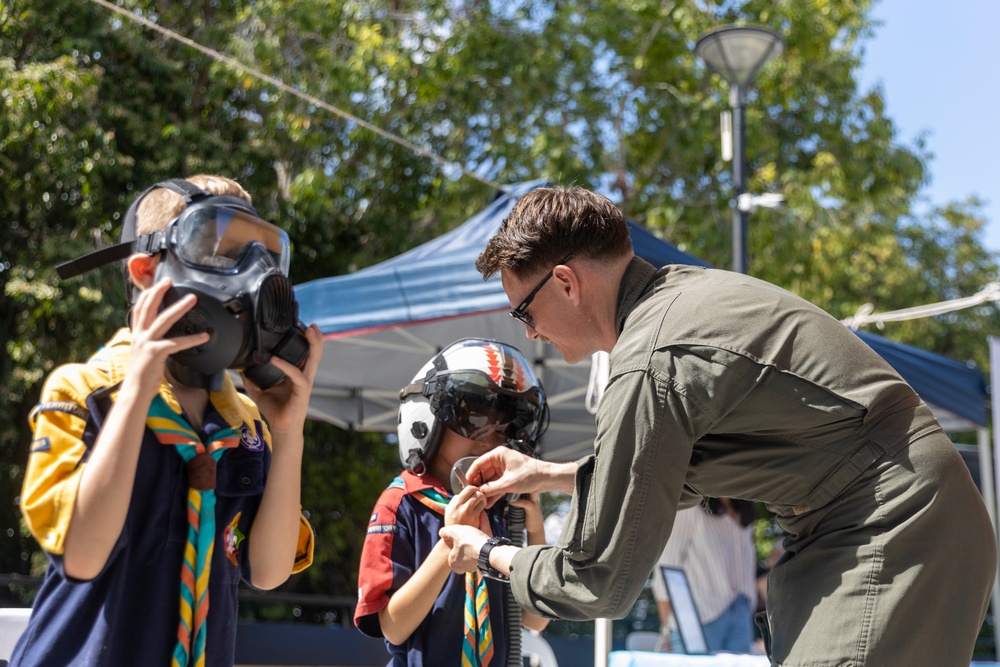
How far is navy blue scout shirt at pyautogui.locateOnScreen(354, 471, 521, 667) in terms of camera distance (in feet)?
8.49

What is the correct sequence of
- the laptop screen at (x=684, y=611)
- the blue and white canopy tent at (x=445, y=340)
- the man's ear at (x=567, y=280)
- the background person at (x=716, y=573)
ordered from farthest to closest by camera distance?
1. the background person at (x=716, y=573)
2. the laptop screen at (x=684, y=611)
3. the blue and white canopy tent at (x=445, y=340)
4. the man's ear at (x=567, y=280)

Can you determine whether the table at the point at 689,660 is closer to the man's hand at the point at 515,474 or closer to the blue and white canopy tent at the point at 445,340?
the blue and white canopy tent at the point at 445,340

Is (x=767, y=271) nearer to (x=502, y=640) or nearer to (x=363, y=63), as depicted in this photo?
(x=363, y=63)

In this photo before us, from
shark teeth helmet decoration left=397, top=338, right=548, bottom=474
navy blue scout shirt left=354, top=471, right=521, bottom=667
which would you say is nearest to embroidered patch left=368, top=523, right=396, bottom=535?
navy blue scout shirt left=354, top=471, right=521, bottom=667

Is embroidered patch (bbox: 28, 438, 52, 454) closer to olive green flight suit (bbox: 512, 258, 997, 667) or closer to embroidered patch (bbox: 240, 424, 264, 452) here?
embroidered patch (bbox: 240, 424, 264, 452)

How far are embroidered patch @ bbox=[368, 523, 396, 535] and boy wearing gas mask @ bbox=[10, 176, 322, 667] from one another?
632mm

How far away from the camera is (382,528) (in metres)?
2.71

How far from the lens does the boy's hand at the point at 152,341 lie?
170cm

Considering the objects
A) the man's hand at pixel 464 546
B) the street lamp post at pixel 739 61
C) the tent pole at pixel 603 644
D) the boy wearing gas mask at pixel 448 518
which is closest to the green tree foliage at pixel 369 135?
the street lamp post at pixel 739 61

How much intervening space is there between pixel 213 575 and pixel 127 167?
28.9ft

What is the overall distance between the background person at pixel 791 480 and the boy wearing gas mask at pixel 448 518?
1.39 ft

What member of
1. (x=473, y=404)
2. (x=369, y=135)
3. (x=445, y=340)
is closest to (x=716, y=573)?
(x=445, y=340)

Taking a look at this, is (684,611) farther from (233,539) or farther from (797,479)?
(233,539)

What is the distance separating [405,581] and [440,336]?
404cm
